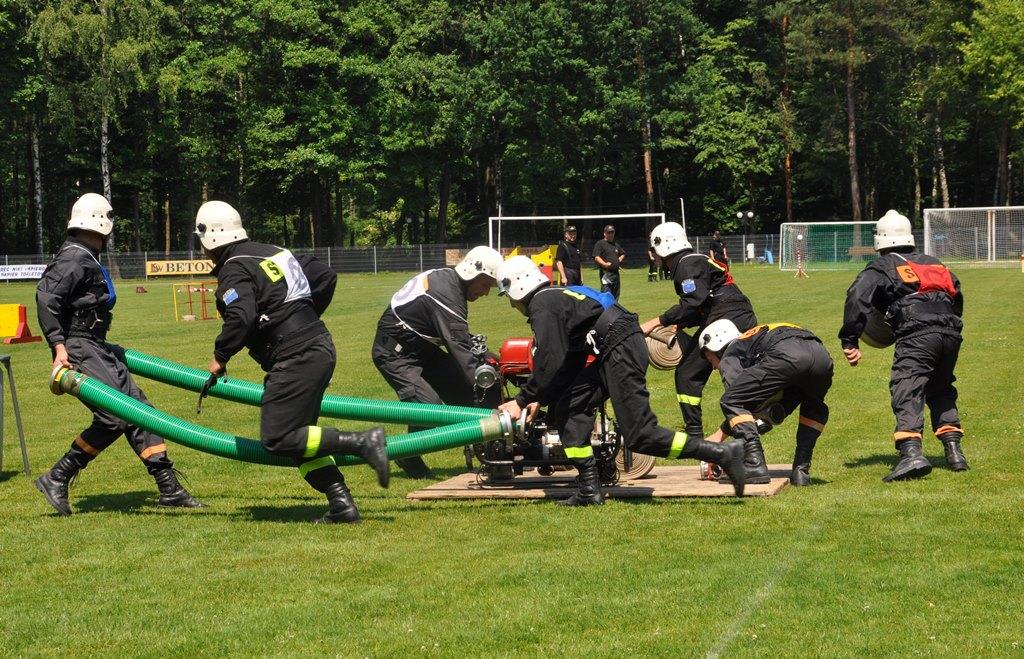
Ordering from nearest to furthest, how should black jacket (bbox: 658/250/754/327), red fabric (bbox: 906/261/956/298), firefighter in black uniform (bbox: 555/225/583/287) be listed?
red fabric (bbox: 906/261/956/298) < black jacket (bbox: 658/250/754/327) < firefighter in black uniform (bbox: 555/225/583/287)

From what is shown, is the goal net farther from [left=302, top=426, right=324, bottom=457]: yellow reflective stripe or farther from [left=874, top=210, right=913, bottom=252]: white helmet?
[left=302, top=426, right=324, bottom=457]: yellow reflective stripe

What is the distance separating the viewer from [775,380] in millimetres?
9219

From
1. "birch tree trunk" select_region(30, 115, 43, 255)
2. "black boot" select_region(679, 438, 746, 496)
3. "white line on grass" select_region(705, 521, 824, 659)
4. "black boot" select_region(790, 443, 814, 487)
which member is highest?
"birch tree trunk" select_region(30, 115, 43, 255)

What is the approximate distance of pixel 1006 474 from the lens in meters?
9.55

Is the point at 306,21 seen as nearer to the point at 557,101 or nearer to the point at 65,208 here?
the point at 557,101

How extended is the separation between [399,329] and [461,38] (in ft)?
206

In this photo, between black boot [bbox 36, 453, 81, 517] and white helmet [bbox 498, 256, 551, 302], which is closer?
white helmet [bbox 498, 256, 551, 302]

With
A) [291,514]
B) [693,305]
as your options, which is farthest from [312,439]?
[693,305]

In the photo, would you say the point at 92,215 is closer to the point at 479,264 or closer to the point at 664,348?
the point at 479,264

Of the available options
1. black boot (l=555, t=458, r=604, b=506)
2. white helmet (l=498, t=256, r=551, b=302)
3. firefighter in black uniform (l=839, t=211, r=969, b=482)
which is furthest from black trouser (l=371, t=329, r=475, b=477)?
firefighter in black uniform (l=839, t=211, r=969, b=482)

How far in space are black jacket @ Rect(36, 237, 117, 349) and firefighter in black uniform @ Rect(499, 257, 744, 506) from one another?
3.05 metres

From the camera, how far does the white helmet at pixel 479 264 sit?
10312 mm

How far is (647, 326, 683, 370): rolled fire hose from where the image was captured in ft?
38.3

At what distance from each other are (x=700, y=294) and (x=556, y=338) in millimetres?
1948
